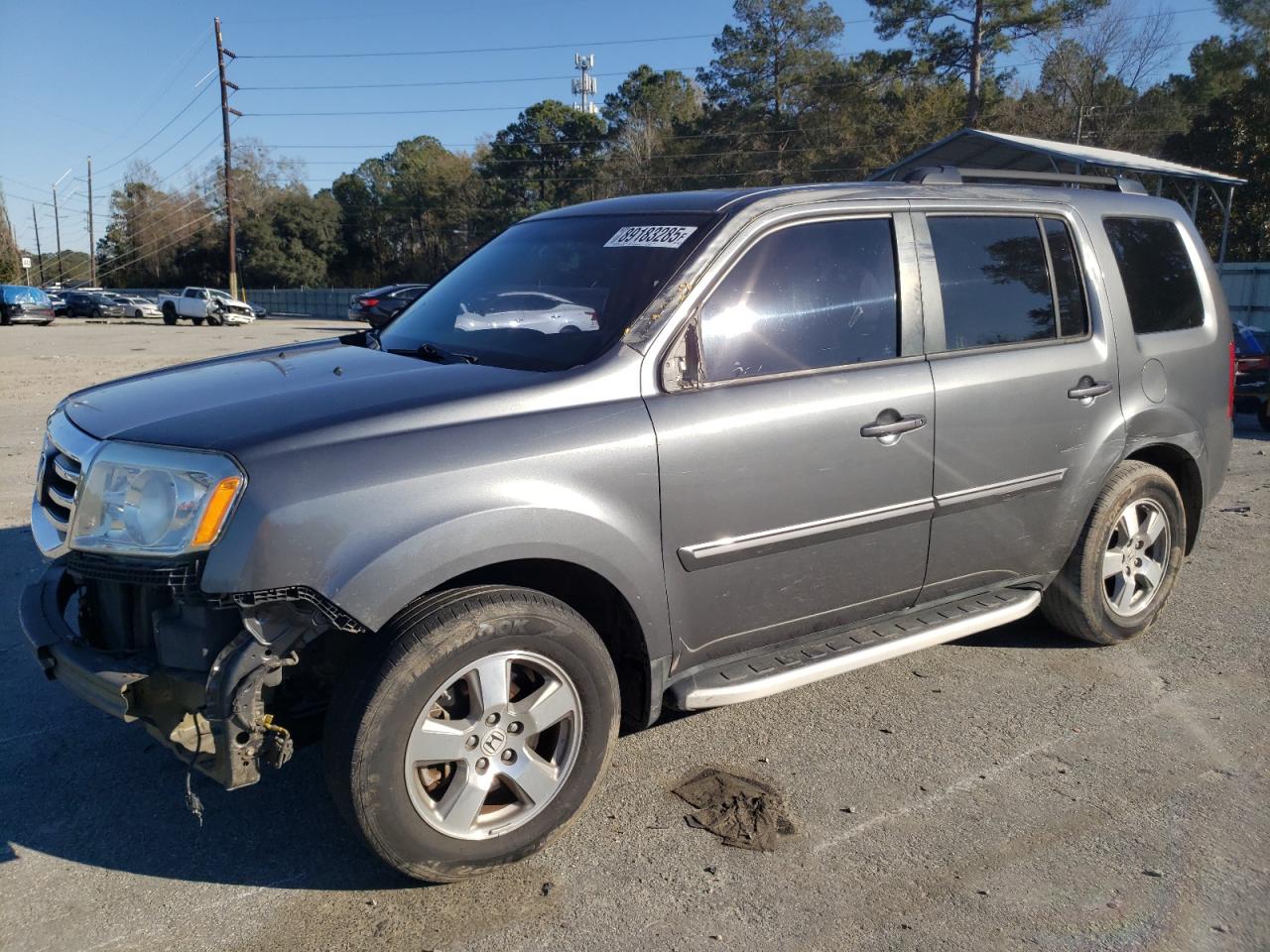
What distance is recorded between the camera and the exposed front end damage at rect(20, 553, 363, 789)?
8.41 ft

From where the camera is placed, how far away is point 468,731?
2.85 meters

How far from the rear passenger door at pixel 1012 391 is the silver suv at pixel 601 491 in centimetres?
2

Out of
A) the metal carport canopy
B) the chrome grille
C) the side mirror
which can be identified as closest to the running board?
the side mirror

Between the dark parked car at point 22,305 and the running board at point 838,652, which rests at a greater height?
the dark parked car at point 22,305

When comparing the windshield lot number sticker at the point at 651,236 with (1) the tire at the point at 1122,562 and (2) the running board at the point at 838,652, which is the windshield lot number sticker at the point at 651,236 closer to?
(2) the running board at the point at 838,652

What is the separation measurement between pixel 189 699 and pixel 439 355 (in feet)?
4.72

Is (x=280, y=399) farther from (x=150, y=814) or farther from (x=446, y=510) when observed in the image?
(x=150, y=814)

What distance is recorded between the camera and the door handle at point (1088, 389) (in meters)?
4.15

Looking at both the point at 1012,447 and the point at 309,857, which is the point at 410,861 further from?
the point at 1012,447

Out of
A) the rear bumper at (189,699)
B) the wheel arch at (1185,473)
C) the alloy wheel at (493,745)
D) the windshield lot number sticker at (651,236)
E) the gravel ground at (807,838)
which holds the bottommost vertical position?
the gravel ground at (807,838)

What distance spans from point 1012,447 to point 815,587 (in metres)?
1.07

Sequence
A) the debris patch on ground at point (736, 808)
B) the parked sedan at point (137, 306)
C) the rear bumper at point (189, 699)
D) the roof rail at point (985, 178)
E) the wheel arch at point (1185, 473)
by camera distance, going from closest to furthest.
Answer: the rear bumper at point (189, 699) < the debris patch on ground at point (736, 808) < the roof rail at point (985, 178) < the wheel arch at point (1185, 473) < the parked sedan at point (137, 306)

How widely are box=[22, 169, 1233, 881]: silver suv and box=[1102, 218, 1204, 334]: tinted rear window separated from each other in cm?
4

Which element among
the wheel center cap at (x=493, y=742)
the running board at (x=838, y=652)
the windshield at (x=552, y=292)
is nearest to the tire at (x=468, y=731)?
the wheel center cap at (x=493, y=742)
